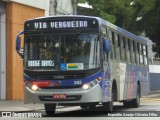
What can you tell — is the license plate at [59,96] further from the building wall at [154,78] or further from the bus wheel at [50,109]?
the building wall at [154,78]

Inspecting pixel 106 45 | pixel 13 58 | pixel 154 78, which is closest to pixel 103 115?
pixel 106 45

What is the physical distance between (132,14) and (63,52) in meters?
26.4

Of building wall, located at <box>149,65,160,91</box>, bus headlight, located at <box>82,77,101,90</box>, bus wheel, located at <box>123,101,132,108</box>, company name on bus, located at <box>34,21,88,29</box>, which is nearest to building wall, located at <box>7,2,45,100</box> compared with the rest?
bus wheel, located at <box>123,101,132,108</box>

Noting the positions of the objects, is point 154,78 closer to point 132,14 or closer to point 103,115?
point 132,14

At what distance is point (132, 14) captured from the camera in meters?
44.0

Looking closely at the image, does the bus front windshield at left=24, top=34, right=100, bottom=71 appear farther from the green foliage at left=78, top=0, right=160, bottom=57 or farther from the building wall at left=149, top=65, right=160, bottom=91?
the building wall at left=149, top=65, right=160, bottom=91

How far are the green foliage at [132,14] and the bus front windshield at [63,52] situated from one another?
18.3 metres

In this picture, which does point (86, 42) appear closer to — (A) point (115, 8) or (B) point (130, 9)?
(A) point (115, 8)

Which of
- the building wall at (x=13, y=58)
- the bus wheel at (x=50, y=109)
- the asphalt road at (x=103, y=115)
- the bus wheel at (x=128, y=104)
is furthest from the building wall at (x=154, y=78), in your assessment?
the bus wheel at (x=50, y=109)

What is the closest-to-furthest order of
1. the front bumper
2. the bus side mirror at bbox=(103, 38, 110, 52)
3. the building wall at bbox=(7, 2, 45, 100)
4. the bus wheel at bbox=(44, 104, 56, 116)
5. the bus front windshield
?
1. the front bumper
2. the bus front windshield
3. the bus side mirror at bbox=(103, 38, 110, 52)
4. the bus wheel at bbox=(44, 104, 56, 116)
5. the building wall at bbox=(7, 2, 45, 100)

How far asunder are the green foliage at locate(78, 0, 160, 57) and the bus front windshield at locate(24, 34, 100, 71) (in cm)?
1834

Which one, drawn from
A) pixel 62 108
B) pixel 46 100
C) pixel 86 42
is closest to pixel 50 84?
pixel 46 100

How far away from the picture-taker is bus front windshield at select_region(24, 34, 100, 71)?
1819cm

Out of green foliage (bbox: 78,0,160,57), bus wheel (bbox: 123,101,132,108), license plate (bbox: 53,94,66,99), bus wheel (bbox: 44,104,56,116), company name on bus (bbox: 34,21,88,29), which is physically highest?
green foliage (bbox: 78,0,160,57)
